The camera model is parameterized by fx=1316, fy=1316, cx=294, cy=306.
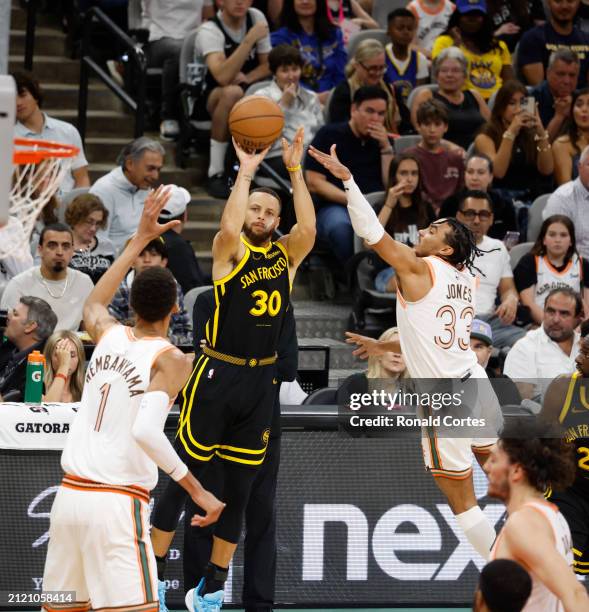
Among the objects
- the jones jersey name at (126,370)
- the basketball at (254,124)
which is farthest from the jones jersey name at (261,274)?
the jones jersey name at (126,370)

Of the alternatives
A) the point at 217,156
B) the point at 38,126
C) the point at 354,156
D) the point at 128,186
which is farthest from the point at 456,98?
the point at 38,126

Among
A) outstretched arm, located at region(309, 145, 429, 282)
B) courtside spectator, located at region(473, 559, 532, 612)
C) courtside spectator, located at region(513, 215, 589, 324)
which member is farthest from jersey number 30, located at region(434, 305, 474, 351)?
courtside spectator, located at region(473, 559, 532, 612)

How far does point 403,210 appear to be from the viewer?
10516 millimetres

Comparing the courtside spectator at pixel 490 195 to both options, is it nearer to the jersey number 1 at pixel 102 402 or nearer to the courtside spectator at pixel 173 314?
the courtside spectator at pixel 173 314

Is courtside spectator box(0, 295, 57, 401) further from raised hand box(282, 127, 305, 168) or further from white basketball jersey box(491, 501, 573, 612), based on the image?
white basketball jersey box(491, 501, 573, 612)

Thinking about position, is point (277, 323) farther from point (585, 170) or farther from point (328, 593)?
point (585, 170)

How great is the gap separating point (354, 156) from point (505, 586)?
706cm

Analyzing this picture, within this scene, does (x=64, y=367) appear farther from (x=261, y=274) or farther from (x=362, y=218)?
(x=362, y=218)

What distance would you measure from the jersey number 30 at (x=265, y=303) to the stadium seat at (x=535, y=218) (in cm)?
465

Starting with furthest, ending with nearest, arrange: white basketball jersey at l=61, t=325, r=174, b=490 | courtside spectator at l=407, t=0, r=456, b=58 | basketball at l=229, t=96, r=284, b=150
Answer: courtside spectator at l=407, t=0, r=456, b=58, basketball at l=229, t=96, r=284, b=150, white basketball jersey at l=61, t=325, r=174, b=490

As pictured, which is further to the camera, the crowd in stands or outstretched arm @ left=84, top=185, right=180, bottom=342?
the crowd in stands

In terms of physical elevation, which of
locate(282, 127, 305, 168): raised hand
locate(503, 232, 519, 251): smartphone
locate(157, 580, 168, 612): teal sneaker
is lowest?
locate(157, 580, 168, 612): teal sneaker

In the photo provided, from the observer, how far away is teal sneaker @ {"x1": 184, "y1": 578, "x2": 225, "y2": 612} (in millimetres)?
6855

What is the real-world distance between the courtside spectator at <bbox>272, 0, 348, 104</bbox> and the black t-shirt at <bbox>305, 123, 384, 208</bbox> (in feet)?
3.83
